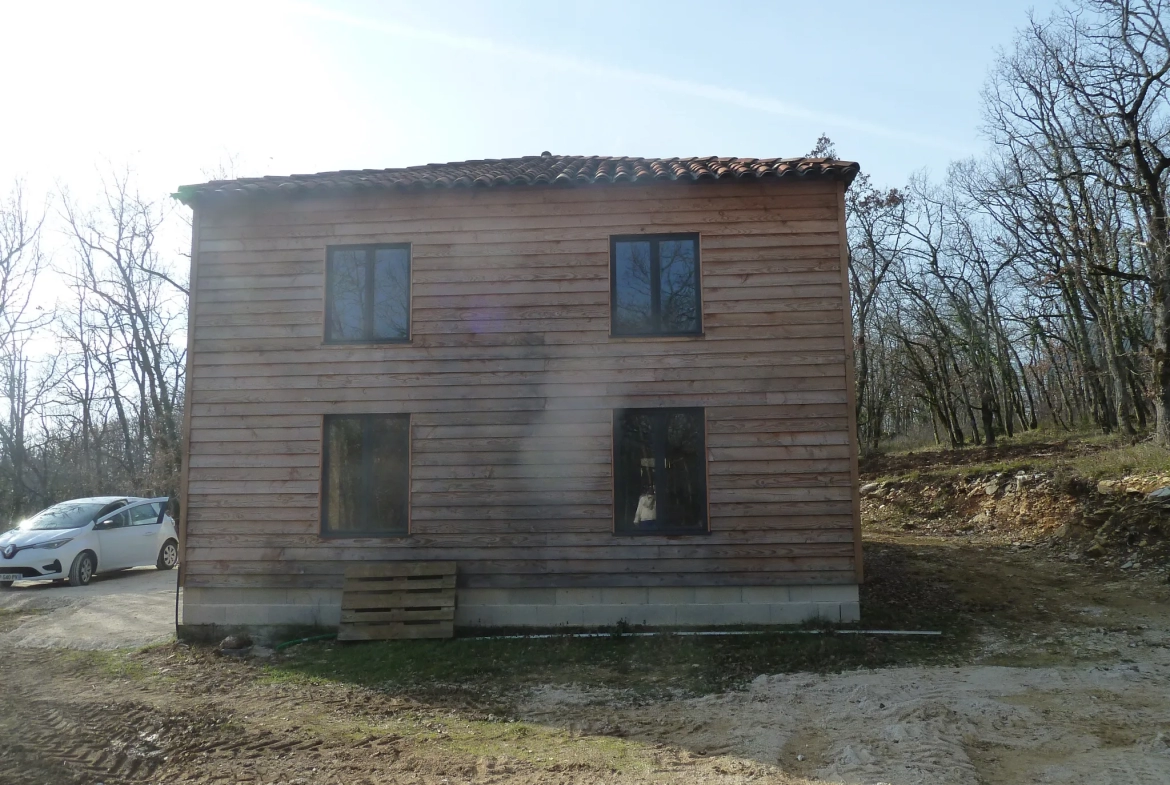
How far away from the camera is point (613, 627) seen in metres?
10.2

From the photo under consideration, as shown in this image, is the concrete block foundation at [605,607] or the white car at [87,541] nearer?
the concrete block foundation at [605,607]

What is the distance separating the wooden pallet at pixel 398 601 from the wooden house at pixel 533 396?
0.78ft

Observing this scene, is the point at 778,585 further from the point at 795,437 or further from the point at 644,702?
the point at 644,702

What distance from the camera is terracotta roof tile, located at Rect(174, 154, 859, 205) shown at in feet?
34.6

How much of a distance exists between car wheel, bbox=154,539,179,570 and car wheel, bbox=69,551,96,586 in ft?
6.72

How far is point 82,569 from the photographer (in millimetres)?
15578

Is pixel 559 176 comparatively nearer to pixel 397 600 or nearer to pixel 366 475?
pixel 366 475

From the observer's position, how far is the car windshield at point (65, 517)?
15.9 meters

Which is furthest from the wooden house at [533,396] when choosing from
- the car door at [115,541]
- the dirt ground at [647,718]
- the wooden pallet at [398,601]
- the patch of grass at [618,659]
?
the car door at [115,541]

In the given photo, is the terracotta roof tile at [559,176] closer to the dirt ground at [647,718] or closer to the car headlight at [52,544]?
the dirt ground at [647,718]

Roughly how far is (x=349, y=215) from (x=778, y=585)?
730 centimetres

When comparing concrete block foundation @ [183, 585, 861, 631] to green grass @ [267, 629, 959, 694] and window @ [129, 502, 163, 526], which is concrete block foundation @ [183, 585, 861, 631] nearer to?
green grass @ [267, 629, 959, 694]

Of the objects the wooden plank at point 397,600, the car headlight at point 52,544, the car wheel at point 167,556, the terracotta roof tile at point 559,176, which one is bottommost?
the car wheel at point 167,556

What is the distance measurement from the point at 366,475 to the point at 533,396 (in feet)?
7.86
